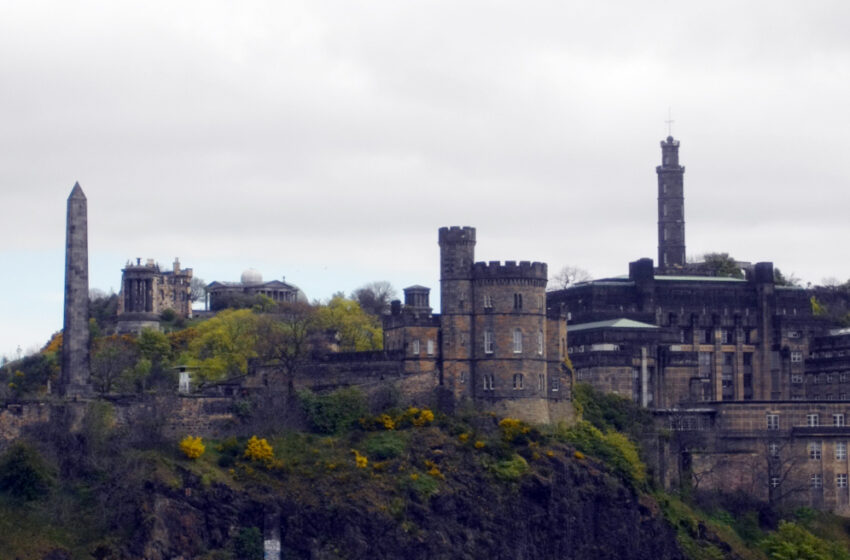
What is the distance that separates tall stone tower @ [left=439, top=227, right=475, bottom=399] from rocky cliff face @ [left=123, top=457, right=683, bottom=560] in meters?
6.99

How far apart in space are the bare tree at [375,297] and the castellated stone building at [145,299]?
14145 mm

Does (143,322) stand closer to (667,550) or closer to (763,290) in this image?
(763,290)

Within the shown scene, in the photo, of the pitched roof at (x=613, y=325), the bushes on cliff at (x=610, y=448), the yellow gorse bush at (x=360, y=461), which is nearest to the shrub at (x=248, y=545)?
the yellow gorse bush at (x=360, y=461)

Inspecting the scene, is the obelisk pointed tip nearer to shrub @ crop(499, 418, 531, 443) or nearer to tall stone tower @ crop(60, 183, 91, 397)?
tall stone tower @ crop(60, 183, 91, 397)

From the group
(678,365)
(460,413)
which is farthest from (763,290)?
(460,413)

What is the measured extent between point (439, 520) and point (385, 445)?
4.94 metres

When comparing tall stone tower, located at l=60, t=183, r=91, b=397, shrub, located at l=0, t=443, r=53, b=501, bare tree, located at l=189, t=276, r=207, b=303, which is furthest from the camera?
bare tree, located at l=189, t=276, r=207, b=303

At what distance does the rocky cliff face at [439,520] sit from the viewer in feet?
334

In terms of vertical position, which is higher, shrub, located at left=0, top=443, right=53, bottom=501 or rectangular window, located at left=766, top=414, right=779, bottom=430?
rectangular window, located at left=766, top=414, right=779, bottom=430

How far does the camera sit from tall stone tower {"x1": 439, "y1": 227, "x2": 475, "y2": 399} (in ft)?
374

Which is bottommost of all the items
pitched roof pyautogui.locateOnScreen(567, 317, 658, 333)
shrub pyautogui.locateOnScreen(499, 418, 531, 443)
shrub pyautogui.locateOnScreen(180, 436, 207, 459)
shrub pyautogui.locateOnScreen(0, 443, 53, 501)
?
shrub pyautogui.locateOnScreen(0, 443, 53, 501)

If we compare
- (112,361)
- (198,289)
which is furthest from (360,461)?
(198,289)

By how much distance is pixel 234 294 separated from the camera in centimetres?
17912

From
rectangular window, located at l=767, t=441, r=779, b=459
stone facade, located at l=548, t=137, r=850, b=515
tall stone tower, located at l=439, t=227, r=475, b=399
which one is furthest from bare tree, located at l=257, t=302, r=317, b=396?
rectangular window, located at l=767, t=441, r=779, b=459
